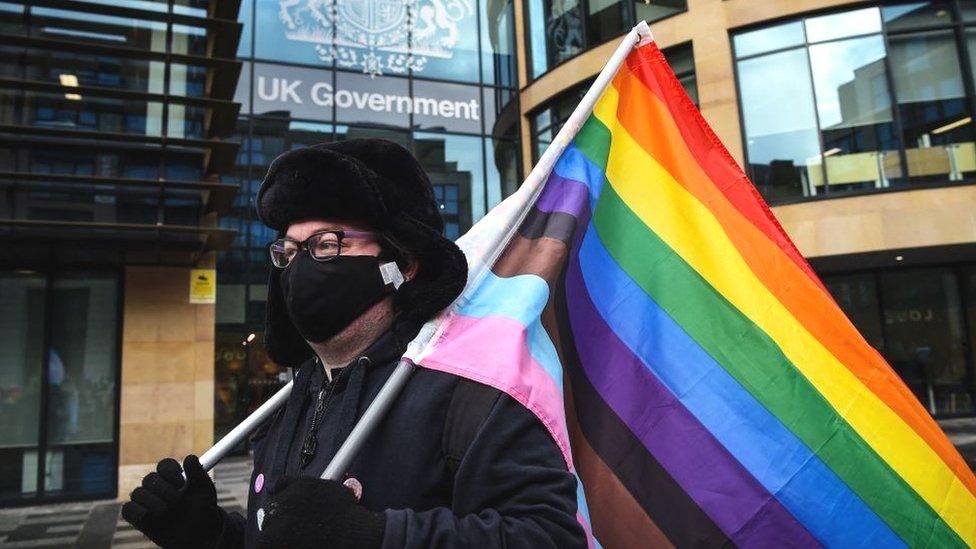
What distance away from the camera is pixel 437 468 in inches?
58.2

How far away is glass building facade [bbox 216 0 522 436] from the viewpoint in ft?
43.8

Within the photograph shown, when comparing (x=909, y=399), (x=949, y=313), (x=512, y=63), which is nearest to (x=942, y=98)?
(x=949, y=313)

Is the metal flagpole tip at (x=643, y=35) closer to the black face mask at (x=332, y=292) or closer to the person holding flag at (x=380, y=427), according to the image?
→ the person holding flag at (x=380, y=427)

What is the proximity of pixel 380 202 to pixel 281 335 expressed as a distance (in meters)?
0.74

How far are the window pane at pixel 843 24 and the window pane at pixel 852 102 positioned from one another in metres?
0.16

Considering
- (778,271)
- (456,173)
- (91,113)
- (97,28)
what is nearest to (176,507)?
(778,271)

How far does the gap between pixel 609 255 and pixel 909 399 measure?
1098 millimetres

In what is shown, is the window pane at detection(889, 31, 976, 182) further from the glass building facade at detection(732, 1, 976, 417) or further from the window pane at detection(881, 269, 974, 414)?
the window pane at detection(881, 269, 974, 414)

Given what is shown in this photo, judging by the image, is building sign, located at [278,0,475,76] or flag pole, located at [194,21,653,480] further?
building sign, located at [278,0,475,76]

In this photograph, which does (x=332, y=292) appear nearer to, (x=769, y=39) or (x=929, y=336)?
(x=769, y=39)

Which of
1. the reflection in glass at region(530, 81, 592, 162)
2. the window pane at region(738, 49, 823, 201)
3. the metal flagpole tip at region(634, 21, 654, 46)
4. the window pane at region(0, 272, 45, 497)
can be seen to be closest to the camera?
the metal flagpole tip at region(634, 21, 654, 46)

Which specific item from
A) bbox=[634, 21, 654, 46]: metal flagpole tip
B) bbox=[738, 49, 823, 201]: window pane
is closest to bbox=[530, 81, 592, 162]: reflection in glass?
bbox=[738, 49, 823, 201]: window pane

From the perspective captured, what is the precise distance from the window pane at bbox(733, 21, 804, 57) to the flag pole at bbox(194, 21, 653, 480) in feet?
39.1

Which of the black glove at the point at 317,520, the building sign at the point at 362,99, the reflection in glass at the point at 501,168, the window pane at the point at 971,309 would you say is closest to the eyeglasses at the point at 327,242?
the black glove at the point at 317,520
